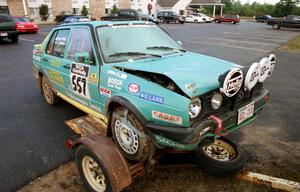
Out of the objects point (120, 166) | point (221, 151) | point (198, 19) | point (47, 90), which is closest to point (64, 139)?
point (47, 90)

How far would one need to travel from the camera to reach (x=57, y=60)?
182 inches

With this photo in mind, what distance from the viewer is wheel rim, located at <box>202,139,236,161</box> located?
3.39 meters

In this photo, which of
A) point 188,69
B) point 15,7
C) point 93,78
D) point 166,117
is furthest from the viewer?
point 15,7

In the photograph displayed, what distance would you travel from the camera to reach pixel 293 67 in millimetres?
9836

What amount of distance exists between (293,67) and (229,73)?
8.65 metres

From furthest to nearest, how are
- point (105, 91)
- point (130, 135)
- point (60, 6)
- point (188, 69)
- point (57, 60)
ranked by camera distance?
point (60, 6) → point (57, 60) → point (105, 91) → point (188, 69) → point (130, 135)

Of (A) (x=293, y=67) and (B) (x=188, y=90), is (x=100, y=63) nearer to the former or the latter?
(B) (x=188, y=90)

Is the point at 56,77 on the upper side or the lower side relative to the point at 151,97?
lower

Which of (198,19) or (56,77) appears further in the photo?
(198,19)

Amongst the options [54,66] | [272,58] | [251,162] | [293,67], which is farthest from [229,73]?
[293,67]

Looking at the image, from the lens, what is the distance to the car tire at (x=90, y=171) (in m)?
2.88

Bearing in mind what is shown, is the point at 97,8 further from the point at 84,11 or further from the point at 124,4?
the point at 124,4

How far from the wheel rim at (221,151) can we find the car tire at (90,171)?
4.50ft

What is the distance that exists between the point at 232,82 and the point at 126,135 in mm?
1401
